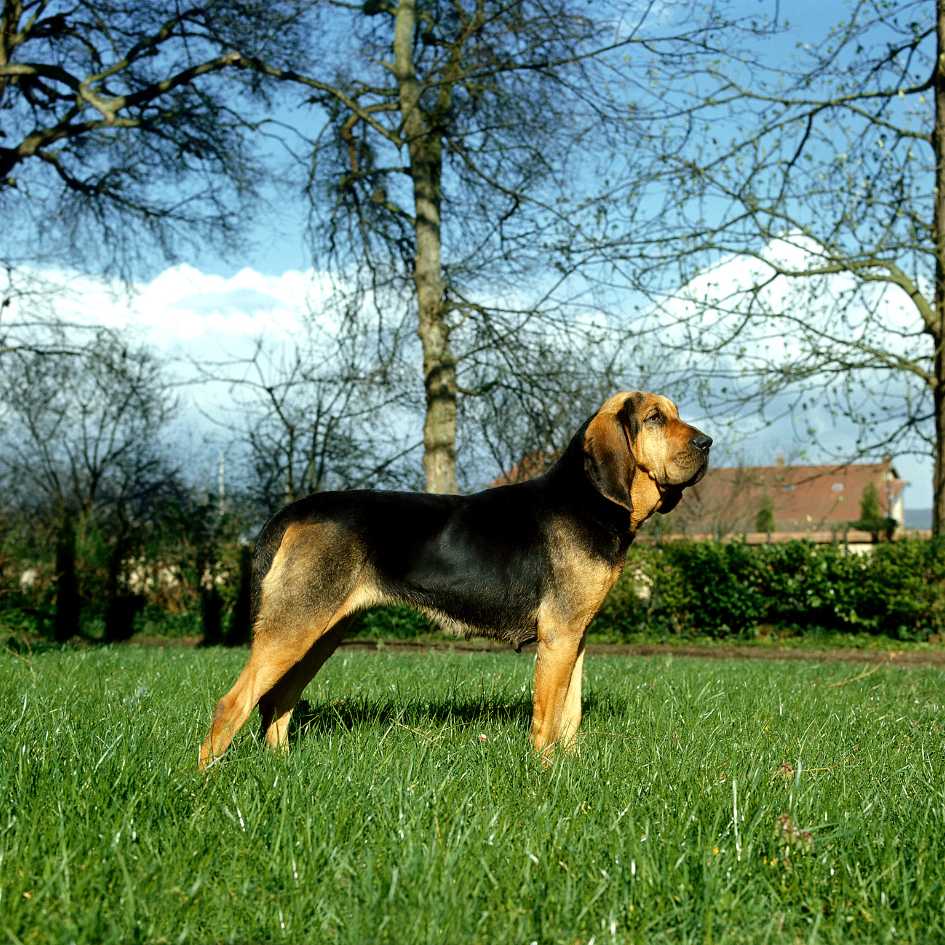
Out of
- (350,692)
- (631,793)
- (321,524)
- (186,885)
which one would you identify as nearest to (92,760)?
(186,885)

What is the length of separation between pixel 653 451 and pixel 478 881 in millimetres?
3102

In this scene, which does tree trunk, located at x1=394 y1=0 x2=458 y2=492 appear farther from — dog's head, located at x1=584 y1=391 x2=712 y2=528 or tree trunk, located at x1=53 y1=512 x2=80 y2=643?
dog's head, located at x1=584 y1=391 x2=712 y2=528

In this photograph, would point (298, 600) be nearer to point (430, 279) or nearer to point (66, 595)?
point (430, 279)

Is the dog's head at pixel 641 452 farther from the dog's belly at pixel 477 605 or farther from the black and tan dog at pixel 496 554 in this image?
the dog's belly at pixel 477 605

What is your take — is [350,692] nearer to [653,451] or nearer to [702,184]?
[653,451]

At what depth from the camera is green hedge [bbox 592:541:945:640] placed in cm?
1689

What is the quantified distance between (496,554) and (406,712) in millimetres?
1779

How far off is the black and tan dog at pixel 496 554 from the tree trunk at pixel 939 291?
14102mm

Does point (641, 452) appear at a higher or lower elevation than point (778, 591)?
higher

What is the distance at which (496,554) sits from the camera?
5.56 m

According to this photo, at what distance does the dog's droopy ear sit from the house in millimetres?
4972

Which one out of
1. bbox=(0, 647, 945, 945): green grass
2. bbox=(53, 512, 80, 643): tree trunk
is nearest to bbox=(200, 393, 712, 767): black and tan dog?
bbox=(0, 647, 945, 945): green grass

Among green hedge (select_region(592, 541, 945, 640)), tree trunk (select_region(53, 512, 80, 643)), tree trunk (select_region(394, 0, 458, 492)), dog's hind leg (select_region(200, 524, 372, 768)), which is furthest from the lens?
tree trunk (select_region(53, 512, 80, 643))

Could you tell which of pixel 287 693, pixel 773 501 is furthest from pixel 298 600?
pixel 773 501
